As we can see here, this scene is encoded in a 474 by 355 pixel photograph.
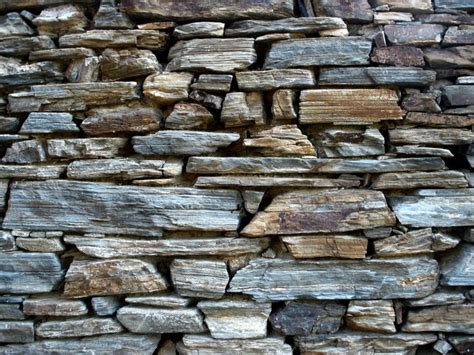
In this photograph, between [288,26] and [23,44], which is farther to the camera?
[23,44]

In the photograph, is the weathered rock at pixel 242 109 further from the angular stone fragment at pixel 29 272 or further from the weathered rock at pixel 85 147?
the angular stone fragment at pixel 29 272

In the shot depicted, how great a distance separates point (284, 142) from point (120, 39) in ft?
3.77

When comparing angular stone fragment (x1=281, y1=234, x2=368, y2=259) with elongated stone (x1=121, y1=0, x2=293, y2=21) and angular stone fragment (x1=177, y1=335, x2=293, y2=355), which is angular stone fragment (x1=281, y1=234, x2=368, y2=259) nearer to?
angular stone fragment (x1=177, y1=335, x2=293, y2=355)

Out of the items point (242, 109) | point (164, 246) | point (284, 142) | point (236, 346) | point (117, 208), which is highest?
point (242, 109)

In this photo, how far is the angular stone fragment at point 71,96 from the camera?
7.81 feet

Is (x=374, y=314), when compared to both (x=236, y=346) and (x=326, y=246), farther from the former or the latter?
(x=236, y=346)

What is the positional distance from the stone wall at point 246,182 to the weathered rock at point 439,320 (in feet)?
0.04

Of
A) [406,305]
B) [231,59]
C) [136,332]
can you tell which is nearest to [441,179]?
[406,305]

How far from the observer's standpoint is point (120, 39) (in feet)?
7.84

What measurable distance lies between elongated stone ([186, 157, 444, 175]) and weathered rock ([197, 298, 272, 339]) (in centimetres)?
79

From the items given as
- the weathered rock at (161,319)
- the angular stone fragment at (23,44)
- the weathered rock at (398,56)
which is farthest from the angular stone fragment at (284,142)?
the angular stone fragment at (23,44)

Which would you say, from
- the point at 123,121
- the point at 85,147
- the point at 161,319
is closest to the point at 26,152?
the point at 85,147

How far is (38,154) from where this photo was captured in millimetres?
2416

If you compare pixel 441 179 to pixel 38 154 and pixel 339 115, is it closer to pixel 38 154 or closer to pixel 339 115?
pixel 339 115
